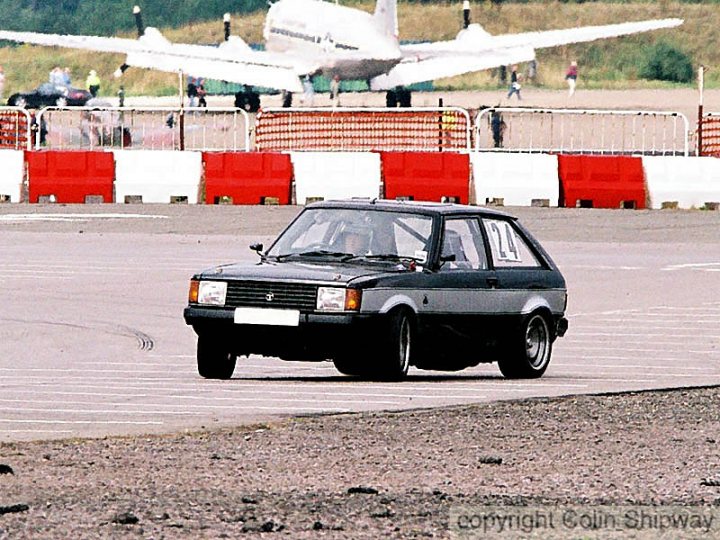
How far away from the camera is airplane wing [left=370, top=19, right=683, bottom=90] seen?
71.9 metres

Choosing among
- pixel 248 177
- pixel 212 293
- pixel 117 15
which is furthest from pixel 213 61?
pixel 117 15

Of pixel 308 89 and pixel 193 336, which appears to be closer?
pixel 193 336

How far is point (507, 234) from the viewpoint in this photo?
16.3 meters

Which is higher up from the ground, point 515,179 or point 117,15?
point 117,15

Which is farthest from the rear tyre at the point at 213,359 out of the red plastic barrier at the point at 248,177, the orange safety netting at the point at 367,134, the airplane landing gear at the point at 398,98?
the airplane landing gear at the point at 398,98

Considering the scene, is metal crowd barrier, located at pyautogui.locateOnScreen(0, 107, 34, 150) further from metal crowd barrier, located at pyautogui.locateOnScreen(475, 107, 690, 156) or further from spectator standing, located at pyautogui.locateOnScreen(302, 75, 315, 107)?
spectator standing, located at pyautogui.locateOnScreen(302, 75, 315, 107)

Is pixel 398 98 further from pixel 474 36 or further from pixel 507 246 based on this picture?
pixel 507 246

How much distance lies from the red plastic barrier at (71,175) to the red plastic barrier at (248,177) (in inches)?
70.7

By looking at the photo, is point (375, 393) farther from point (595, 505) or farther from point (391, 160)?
point (391, 160)

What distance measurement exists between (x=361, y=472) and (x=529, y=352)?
203 inches

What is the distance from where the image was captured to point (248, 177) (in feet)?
118

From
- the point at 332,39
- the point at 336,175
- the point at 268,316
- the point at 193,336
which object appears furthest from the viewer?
the point at 332,39

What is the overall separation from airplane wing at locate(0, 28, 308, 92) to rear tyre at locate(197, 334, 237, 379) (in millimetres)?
54543

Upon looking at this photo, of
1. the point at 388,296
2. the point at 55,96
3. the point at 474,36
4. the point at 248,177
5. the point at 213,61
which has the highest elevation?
the point at 474,36
